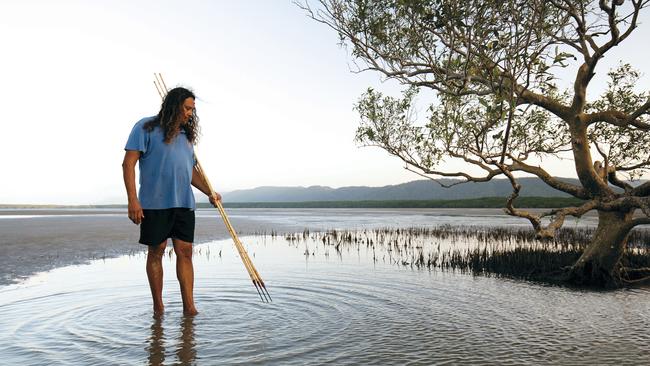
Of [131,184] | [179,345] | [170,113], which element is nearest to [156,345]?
[179,345]

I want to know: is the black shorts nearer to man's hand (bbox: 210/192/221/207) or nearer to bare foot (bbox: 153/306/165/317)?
man's hand (bbox: 210/192/221/207)

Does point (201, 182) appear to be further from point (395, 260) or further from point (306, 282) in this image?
point (395, 260)

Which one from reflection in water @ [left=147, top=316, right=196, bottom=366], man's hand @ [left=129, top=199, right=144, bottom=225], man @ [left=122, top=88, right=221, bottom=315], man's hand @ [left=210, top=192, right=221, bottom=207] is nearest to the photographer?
reflection in water @ [left=147, top=316, right=196, bottom=366]

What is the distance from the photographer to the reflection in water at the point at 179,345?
4676 mm

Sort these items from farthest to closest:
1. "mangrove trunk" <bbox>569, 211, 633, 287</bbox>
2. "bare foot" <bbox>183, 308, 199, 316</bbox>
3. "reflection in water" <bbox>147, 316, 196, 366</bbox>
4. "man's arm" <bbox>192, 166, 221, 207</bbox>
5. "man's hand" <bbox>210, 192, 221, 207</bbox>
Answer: "mangrove trunk" <bbox>569, 211, 633, 287</bbox> → "man's arm" <bbox>192, 166, 221, 207</bbox> → "man's hand" <bbox>210, 192, 221, 207</bbox> → "bare foot" <bbox>183, 308, 199, 316</bbox> → "reflection in water" <bbox>147, 316, 196, 366</bbox>

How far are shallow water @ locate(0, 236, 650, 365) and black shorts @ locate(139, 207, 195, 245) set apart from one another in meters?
1.06

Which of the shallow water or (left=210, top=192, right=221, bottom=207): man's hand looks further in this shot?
(left=210, top=192, right=221, bottom=207): man's hand

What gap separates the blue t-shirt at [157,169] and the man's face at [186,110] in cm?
34

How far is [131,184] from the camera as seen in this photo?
6133 millimetres

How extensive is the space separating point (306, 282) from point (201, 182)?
3.39 metres

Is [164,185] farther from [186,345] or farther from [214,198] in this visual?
[186,345]

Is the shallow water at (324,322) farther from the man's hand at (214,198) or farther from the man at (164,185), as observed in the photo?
the man's hand at (214,198)

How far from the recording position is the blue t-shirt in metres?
6.35

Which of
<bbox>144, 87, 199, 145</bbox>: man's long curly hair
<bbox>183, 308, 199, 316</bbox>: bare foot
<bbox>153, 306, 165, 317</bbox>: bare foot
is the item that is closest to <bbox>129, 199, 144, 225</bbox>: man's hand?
<bbox>144, 87, 199, 145</bbox>: man's long curly hair
